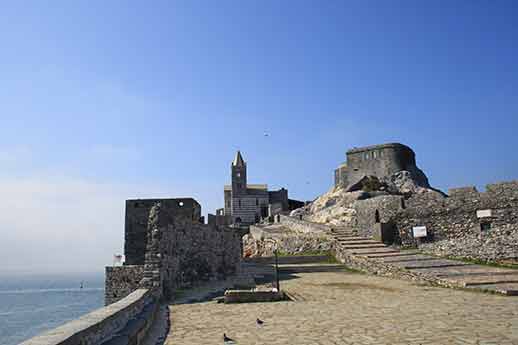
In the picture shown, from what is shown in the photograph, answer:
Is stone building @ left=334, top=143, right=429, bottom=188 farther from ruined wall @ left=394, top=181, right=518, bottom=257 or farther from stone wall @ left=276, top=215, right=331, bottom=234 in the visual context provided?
ruined wall @ left=394, top=181, right=518, bottom=257

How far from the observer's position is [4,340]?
27141 mm

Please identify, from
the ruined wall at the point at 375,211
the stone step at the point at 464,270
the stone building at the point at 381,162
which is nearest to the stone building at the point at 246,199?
the stone building at the point at 381,162

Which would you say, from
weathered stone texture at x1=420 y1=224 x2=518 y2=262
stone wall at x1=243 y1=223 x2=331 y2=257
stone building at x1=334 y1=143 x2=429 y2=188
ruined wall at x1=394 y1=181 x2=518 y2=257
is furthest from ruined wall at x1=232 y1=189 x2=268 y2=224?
weathered stone texture at x1=420 y1=224 x2=518 y2=262

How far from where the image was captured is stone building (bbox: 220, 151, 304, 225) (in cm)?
8069

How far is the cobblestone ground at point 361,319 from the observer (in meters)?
7.75

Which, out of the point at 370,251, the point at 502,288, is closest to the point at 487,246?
the point at 370,251

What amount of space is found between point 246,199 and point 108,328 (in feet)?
246

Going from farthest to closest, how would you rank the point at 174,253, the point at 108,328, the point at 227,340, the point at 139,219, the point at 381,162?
the point at 381,162, the point at 139,219, the point at 174,253, the point at 227,340, the point at 108,328

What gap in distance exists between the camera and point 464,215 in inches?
880

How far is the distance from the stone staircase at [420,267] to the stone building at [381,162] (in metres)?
26.4

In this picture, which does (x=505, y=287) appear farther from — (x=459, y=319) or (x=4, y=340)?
(x=4, y=340)

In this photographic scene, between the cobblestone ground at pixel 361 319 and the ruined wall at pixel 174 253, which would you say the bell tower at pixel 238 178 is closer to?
the ruined wall at pixel 174 253

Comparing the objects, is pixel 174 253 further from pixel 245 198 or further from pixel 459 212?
pixel 245 198

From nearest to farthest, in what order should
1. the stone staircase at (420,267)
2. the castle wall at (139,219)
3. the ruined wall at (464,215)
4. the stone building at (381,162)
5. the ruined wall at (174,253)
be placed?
the ruined wall at (174,253)
the stone staircase at (420,267)
the castle wall at (139,219)
the ruined wall at (464,215)
the stone building at (381,162)
